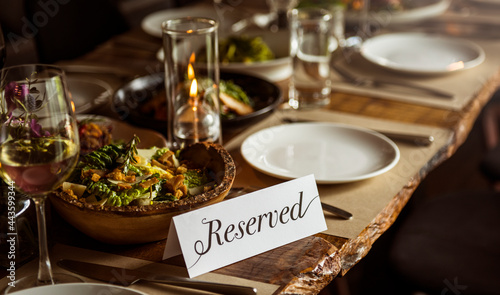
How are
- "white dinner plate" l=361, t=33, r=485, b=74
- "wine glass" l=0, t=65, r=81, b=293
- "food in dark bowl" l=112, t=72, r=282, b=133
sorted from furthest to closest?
"white dinner plate" l=361, t=33, r=485, b=74
"food in dark bowl" l=112, t=72, r=282, b=133
"wine glass" l=0, t=65, r=81, b=293

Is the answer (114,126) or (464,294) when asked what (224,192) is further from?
(464,294)

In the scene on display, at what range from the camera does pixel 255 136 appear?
1243 mm

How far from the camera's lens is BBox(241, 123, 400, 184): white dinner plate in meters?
1.12

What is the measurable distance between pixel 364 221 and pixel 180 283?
1.10 feet

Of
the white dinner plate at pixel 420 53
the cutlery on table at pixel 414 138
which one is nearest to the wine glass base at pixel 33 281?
the cutlery on table at pixel 414 138

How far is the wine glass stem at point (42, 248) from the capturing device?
771 millimetres

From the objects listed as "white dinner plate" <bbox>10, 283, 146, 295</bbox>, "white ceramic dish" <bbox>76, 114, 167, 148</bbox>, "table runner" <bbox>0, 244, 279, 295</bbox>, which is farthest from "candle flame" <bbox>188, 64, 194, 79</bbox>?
"white dinner plate" <bbox>10, 283, 146, 295</bbox>

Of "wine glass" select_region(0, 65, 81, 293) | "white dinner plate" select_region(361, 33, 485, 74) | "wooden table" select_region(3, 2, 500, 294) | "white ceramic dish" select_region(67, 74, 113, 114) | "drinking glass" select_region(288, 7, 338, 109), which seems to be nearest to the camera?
"wine glass" select_region(0, 65, 81, 293)

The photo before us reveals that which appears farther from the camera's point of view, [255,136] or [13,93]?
[255,136]

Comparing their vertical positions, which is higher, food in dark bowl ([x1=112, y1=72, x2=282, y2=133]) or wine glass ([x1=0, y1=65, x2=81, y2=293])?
wine glass ([x1=0, y1=65, x2=81, y2=293])

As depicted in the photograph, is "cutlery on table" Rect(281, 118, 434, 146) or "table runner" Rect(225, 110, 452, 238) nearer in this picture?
"table runner" Rect(225, 110, 452, 238)

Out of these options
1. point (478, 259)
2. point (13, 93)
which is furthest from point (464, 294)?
point (13, 93)

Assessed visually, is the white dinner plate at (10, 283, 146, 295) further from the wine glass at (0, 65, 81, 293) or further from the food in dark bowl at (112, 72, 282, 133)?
the food in dark bowl at (112, 72, 282, 133)

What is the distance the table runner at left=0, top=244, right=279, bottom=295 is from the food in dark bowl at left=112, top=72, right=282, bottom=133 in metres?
0.42
